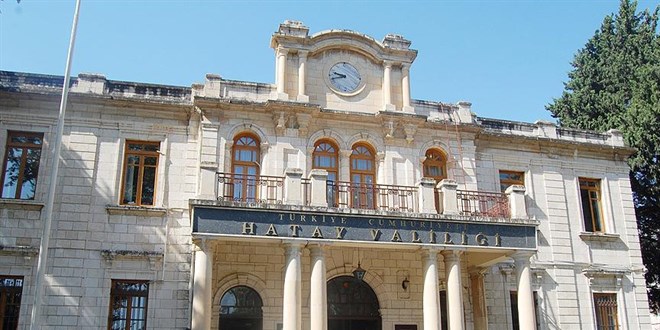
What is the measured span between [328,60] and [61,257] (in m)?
9.53

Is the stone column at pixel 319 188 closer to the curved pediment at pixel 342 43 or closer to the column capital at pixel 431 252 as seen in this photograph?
the column capital at pixel 431 252

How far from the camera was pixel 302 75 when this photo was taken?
18766 millimetres

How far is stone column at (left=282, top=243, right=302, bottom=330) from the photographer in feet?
49.2

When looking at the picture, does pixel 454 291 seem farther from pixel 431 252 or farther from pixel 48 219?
pixel 48 219

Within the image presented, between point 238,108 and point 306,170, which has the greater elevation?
point 238,108

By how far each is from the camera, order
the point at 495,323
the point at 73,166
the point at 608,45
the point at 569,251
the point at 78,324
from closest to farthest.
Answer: the point at 78,324 < the point at 73,166 < the point at 495,323 < the point at 569,251 < the point at 608,45

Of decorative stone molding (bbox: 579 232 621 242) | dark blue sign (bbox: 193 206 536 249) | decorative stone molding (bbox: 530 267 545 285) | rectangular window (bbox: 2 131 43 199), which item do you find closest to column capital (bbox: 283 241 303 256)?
dark blue sign (bbox: 193 206 536 249)

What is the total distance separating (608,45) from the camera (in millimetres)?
28047

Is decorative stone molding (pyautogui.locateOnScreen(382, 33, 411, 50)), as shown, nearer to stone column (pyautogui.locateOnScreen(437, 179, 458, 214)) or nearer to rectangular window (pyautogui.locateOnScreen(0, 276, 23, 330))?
stone column (pyautogui.locateOnScreen(437, 179, 458, 214))

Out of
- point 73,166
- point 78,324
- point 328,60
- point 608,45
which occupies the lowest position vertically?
point 78,324

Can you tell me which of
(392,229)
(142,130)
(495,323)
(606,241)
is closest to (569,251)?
(606,241)

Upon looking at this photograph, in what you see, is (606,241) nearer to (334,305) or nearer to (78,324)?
(334,305)

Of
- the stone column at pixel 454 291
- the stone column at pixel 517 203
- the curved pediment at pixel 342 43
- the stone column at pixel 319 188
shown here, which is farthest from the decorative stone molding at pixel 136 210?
the stone column at pixel 517 203

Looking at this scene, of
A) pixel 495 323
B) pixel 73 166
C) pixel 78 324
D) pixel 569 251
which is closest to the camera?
pixel 78 324
